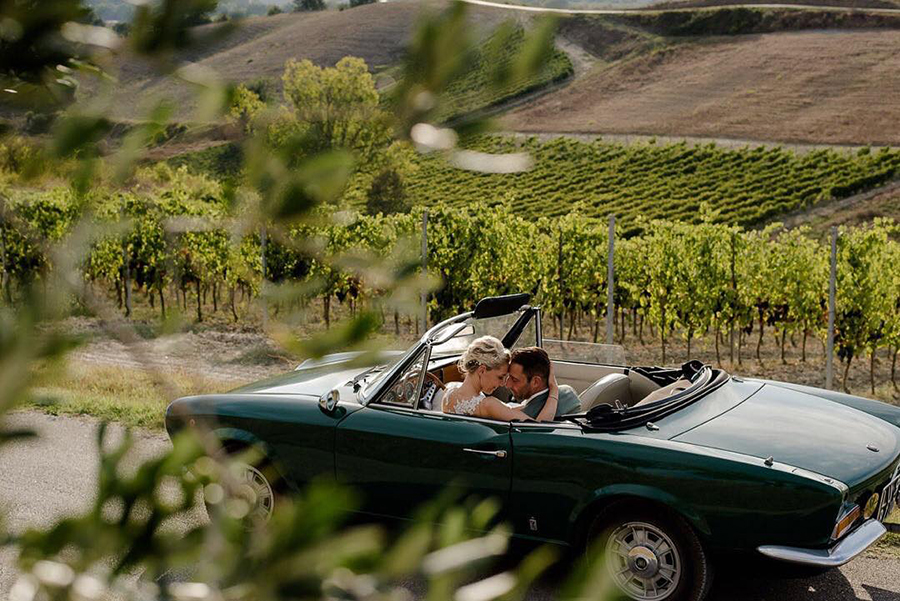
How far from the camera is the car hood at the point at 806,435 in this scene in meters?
4.77

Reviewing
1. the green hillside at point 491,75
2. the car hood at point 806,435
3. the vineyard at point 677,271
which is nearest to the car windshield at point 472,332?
the car hood at point 806,435

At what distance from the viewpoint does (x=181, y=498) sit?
3.78ft

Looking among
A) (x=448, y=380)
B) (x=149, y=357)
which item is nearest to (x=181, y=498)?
(x=149, y=357)

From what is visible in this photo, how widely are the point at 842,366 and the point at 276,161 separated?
16.8m

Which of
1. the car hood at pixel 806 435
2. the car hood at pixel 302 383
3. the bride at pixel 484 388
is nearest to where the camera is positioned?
the car hood at pixel 806 435

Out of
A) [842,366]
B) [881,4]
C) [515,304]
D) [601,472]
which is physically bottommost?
[842,366]

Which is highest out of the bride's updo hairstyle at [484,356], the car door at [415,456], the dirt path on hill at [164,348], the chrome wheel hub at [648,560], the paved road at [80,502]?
the dirt path on hill at [164,348]

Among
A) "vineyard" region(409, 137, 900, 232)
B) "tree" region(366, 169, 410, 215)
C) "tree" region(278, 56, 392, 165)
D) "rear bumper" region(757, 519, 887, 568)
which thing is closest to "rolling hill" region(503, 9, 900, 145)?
"vineyard" region(409, 137, 900, 232)

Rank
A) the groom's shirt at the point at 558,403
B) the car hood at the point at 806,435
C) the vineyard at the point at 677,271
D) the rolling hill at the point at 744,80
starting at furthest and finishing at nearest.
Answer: the rolling hill at the point at 744,80 < the vineyard at the point at 677,271 < the groom's shirt at the point at 558,403 < the car hood at the point at 806,435

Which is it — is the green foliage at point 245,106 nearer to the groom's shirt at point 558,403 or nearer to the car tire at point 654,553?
the car tire at point 654,553

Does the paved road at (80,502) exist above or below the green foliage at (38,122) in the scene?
below

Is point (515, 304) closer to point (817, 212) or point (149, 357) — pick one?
point (149, 357)

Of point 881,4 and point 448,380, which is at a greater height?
point 881,4

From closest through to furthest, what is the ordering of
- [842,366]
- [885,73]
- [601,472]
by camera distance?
[601,472] → [842,366] → [885,73]
